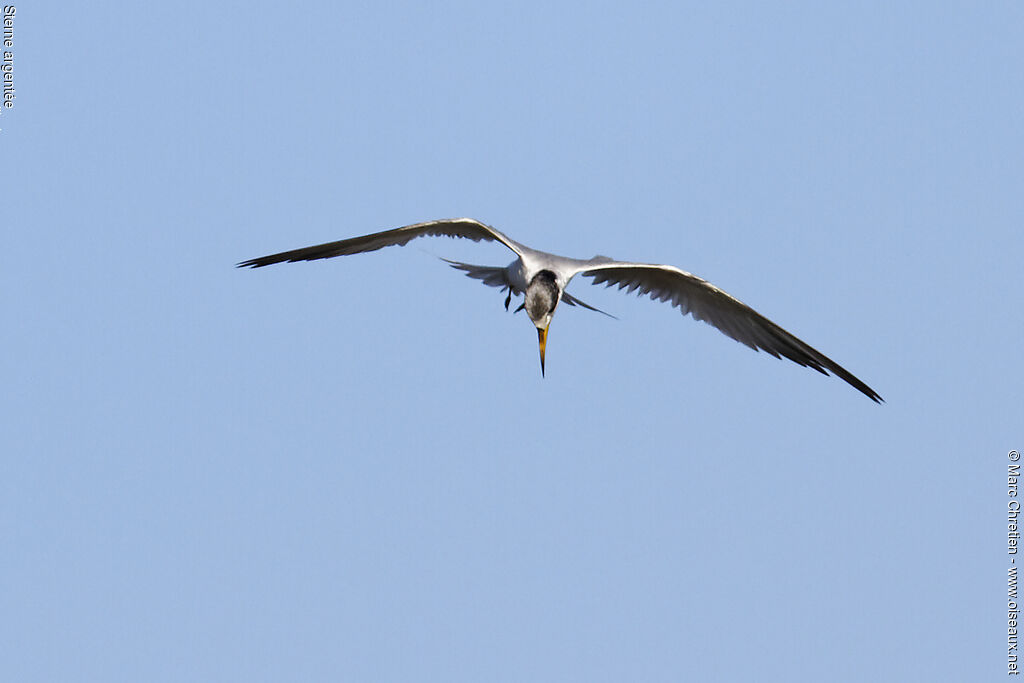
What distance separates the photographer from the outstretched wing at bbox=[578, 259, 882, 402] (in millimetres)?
11625

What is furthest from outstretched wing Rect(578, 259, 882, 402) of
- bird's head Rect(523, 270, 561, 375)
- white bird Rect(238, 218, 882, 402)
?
bird's head Rect(523, 270, 561, 375)

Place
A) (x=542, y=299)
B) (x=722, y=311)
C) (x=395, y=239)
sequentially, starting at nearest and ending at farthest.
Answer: (x=542, y=299)
(x=395, y=239)
(x=722, y=311)

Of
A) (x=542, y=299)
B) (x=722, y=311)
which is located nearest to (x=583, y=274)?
(x=542, y=299)

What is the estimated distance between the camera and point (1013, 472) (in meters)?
12.5

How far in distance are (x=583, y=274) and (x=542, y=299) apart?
73cm

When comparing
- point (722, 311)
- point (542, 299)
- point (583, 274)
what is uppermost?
point (722, 311)

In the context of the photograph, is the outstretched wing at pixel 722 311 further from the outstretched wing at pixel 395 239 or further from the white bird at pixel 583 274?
the outstretched wing at pixel 395 239

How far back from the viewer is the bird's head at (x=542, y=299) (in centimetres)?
1073

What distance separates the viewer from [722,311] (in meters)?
12.0

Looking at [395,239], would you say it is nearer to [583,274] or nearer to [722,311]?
[583,274]

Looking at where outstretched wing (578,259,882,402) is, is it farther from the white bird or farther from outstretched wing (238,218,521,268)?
outstretched wing (238,218,521,268)

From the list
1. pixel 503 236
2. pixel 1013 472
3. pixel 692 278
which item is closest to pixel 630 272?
pixel 692 278

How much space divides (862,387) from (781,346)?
3.07 feet

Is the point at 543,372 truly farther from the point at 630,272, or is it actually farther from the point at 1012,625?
the point at 1012,625
